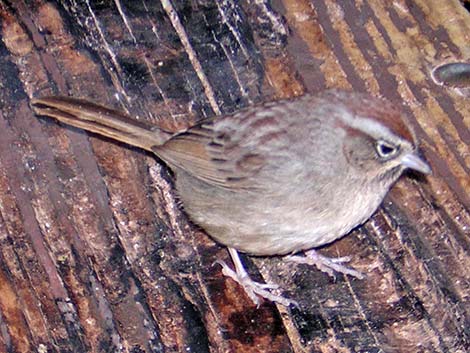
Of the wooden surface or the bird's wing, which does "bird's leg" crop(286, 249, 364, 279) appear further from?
the bird's wing

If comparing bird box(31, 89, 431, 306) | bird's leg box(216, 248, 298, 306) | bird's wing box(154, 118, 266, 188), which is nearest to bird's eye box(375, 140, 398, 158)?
bird box(31, 89, 431, 306)

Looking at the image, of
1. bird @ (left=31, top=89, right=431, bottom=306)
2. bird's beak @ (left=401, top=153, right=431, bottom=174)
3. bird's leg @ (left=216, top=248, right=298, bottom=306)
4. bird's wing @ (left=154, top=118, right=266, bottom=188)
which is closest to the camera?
bird's leg @ (left=216, top=248, right=298, bottom=306)

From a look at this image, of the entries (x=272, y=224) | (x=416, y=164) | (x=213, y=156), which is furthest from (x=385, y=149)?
(x=213, y=156)

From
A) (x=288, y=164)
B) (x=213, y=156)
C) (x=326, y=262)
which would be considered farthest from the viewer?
(x=213, y=156)

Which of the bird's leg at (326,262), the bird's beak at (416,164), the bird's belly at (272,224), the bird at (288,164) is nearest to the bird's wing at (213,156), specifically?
the bird at (288,164)

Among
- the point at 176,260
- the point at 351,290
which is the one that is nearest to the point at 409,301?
the point at 351,290

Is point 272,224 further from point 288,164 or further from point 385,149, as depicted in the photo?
point 385,149
